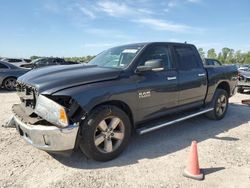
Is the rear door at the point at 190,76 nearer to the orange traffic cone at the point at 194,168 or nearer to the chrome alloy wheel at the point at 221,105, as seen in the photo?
the chrome alloy wheel at the point at 221,105

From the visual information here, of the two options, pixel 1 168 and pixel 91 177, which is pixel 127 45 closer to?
pixel 91 177

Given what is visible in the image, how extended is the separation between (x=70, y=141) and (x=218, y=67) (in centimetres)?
455

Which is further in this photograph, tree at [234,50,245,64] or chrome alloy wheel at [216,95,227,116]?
tree at [234,50,245,64]

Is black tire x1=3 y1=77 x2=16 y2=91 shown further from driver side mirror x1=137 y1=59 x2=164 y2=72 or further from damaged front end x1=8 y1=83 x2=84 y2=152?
driver side mirror x1=137 y1=59 x2=164 y2=72

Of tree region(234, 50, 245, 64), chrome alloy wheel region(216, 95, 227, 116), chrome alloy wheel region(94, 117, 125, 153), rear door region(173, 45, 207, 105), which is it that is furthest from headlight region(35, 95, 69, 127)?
tree region(234, 50, 245, 64)

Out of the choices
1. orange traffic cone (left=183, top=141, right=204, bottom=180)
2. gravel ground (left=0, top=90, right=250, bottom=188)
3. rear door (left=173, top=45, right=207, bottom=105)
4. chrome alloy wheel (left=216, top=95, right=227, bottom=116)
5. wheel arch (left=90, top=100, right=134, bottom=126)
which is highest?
rear door (left=173, top=45, right=207, bottom=105)

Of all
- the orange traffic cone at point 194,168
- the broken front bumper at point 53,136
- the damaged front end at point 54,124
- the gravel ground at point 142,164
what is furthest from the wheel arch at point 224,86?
the broken front bumper at point 53,136

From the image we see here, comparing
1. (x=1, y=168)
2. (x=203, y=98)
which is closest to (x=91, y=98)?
(x=1, y=168)

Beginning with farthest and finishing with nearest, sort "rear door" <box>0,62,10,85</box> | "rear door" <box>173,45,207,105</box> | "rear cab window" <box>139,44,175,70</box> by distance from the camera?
"rear door" <box>0,62,10,85</box> < "rear door" <box>173,45,207,105</box> < "rear cab window" <box>139,44,175,70</box>

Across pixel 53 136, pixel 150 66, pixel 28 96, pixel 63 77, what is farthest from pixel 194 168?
pixel 28 96

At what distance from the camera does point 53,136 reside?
11.7 feet

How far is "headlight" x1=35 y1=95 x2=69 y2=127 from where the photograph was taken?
11.6 feet

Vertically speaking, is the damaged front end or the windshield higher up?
the windshield

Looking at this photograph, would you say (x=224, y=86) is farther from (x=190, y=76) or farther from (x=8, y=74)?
(x=8, y=74)
